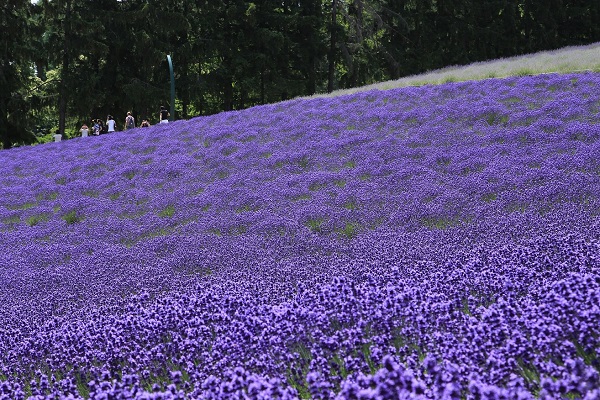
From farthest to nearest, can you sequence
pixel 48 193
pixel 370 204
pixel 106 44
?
1. pixel 106 44
2. pixel 48 193
3. pixel 370 204

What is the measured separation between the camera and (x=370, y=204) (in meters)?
10.4

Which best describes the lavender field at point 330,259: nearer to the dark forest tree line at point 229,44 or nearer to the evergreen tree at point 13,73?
the evergreen tree at point 13,73

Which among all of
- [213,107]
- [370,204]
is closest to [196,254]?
[370,204]

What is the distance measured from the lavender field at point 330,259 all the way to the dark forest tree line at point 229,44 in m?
22.0

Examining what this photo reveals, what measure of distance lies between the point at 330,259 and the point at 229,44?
37.9 m

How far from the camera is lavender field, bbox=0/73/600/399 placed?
4.11 metres

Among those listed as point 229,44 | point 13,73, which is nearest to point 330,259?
point 13,73

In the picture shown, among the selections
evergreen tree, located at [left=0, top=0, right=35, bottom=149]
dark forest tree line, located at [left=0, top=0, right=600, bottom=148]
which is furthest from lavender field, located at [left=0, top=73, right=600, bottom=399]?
dark forest tree line, located at [left=0, top=0, right=600, bottom=148]

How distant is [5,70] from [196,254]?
3256 centimetres

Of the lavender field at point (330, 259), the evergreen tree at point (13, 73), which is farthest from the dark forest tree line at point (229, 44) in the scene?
the lavender field at point (330, 259)

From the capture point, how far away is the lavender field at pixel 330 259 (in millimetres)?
4109

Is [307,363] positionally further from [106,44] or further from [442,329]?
[106,44]

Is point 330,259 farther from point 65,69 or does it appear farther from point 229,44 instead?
point 229,44

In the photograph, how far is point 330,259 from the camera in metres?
8.15
